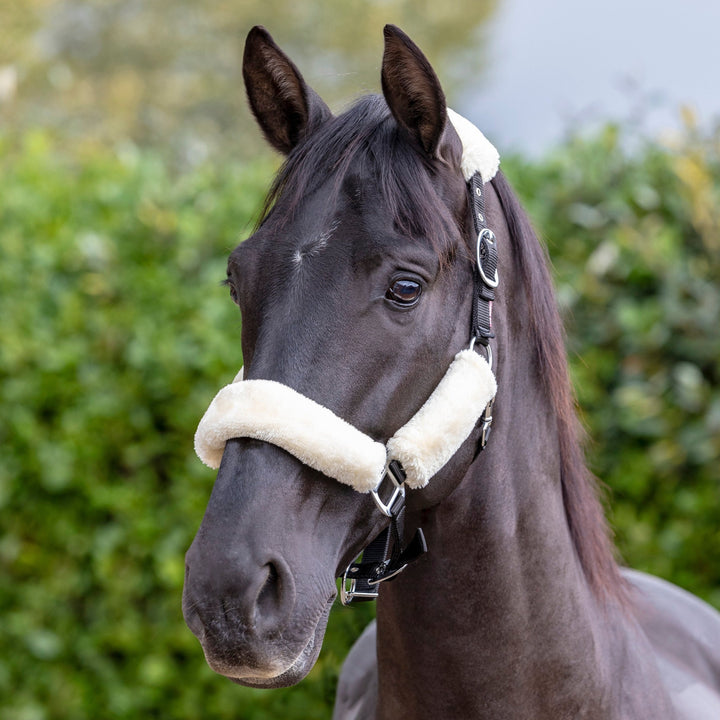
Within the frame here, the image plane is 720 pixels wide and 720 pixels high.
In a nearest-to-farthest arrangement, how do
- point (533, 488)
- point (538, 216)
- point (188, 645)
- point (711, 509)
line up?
point (533, 488)
point (711, 509)
point (188, 645)
point (538, 216)

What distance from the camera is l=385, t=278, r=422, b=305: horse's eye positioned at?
4.26ft

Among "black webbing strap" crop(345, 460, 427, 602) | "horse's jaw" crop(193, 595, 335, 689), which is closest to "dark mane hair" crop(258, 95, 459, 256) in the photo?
"black webbing strap" crop(345, 460, 427, 602)

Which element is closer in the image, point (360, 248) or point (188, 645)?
point (360, 248)

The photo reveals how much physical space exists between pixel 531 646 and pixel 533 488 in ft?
0.93

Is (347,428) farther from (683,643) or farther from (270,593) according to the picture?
(683,643)

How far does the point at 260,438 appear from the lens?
47.5 inches

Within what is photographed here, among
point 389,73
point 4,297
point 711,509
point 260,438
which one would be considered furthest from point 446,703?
point 4,297

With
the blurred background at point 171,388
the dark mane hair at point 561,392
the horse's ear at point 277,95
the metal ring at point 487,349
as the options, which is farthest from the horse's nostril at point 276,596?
the blurred background at point 171,388

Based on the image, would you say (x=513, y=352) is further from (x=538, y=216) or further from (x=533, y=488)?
(x=538, y=216)

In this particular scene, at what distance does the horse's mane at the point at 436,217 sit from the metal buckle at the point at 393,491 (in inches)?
14.4

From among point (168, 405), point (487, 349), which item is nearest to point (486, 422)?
point (487, 349)

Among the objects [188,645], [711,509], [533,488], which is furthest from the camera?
[188,645]

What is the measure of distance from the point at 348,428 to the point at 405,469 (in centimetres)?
13

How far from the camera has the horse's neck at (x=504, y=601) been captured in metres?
1.46
